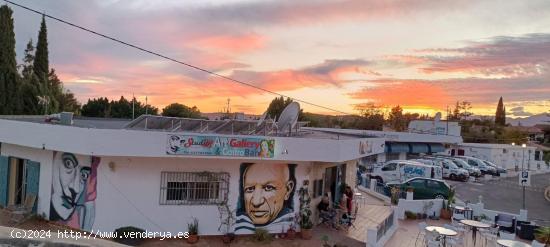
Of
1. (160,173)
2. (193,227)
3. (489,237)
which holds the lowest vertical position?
(489,237)

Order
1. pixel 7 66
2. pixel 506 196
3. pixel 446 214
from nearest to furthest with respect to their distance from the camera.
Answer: pixel 446 214, pixel 506 196, pixel 7 66

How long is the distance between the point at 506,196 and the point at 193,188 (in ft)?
72.2

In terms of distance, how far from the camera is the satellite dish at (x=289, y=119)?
15.6m

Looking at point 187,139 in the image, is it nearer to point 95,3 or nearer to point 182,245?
point 182,245

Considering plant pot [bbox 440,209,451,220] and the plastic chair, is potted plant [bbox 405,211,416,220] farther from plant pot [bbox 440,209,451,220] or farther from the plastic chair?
the plastic chair

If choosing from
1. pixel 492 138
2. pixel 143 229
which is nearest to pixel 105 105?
pixel 143 229

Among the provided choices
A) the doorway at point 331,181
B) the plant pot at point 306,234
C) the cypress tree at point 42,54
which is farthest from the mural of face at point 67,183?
the cypress tree at point 42,54

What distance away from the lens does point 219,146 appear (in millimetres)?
12539

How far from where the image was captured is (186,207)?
1305cm

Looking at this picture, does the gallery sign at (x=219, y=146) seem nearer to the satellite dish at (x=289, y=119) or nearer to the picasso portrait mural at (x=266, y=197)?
the picasso portrait mural at (x=266, y=197)

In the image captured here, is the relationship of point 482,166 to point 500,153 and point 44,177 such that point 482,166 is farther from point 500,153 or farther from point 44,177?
point 44,177

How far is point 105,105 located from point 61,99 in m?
4.71

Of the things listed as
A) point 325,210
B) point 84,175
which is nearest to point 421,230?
point 325,210

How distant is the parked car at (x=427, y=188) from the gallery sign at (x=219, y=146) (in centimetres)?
1103
